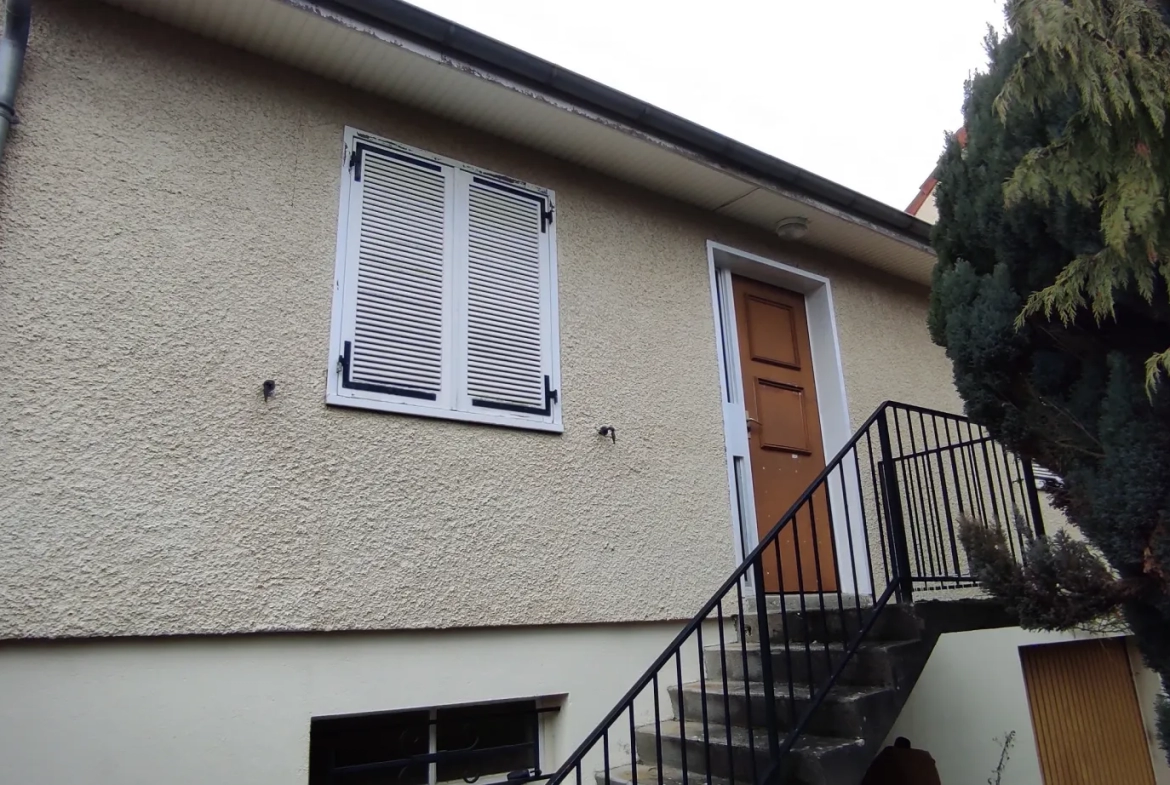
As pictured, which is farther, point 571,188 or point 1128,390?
point 571,188

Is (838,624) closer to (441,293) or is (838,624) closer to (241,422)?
(441,293)

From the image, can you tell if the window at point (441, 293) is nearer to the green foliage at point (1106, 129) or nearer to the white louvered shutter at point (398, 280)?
the white louvered shutter at point (398, 280)

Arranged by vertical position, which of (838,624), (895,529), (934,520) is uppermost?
→ (934,520)

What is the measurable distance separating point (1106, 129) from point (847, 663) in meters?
2.32

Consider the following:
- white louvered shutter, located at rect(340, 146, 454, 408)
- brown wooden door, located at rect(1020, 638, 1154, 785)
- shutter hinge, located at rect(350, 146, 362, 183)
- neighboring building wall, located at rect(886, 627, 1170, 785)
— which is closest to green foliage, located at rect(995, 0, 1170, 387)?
white louvered shutter, located at rect(340, 146, 454, 408)

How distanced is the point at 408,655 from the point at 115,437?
4.88ft

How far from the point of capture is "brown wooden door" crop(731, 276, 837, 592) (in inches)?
199

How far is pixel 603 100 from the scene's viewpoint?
14.1 feet

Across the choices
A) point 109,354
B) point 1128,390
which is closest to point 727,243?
point 1128,390

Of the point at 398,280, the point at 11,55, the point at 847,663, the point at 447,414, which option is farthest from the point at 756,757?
the point at 11,55

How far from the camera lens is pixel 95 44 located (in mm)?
3439

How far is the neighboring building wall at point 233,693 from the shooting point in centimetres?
273

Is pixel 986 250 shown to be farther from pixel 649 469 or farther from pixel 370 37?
pixel 370 37

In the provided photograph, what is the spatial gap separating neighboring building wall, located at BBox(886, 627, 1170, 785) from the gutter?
3039mm
